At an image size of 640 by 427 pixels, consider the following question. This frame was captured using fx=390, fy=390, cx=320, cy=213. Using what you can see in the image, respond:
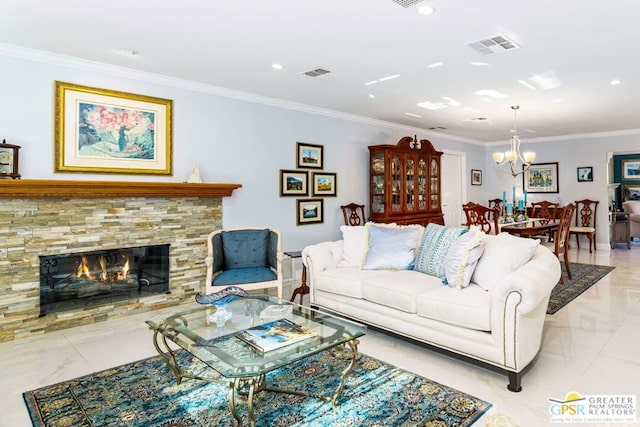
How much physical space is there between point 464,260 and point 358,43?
6.42ft

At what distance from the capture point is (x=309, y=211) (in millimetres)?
5555

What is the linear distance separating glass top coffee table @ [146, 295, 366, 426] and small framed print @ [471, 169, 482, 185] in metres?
7.05

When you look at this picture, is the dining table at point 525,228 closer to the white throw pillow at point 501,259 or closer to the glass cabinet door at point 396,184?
the glass cabinet door at point 396,184

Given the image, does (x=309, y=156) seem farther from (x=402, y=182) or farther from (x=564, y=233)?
(x=564, y=233)

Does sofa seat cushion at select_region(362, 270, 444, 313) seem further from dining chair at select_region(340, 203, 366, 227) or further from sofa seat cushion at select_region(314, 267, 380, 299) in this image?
dining chair at select_region(340, 203, 366, 227)

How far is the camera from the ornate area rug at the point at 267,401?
210cm

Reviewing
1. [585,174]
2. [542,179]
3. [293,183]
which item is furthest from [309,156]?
[585,174]

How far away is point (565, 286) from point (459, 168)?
415 cm

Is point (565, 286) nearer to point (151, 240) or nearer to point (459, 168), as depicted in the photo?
point (459, 168)

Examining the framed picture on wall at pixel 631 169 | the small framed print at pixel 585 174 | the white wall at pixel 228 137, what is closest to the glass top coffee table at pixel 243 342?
the white wall at pixel 228 137

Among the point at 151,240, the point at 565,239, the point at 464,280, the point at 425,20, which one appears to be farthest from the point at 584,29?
the point at 151,240

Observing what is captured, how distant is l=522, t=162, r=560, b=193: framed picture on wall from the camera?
8523mm

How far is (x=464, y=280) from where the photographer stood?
2.92m

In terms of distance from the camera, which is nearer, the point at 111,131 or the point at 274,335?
the point at 274,335
